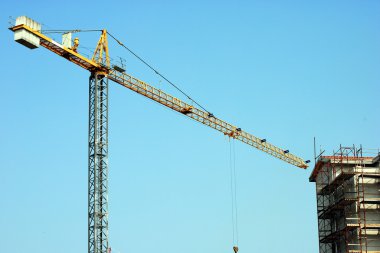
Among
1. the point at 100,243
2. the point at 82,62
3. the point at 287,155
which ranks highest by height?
the point at 82,62

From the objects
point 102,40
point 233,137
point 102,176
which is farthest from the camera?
point 233,137

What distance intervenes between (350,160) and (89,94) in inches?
1569

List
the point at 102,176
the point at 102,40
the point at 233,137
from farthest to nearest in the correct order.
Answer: the point at 233,137 → the point at 102,40 → the point at 102,176

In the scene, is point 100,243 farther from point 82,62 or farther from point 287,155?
point 287,155

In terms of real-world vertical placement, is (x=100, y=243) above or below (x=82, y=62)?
below

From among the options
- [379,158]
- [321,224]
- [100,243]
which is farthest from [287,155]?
[100,243]

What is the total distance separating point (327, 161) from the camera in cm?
9788

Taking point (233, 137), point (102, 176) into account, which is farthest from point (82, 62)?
point (233, 137)

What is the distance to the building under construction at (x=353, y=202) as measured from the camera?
90.2 meters

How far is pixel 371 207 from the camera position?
9106cm

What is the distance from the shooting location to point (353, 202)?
9112 cm

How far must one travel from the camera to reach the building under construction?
90250 millimetres

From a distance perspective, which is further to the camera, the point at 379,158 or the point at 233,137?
the point at 233,137

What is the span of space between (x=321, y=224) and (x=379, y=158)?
1575cm
